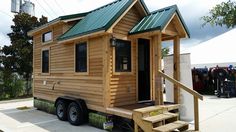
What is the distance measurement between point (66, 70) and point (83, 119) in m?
2.18

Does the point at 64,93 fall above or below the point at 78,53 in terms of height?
below

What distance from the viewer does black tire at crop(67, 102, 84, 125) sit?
8102 millimetres

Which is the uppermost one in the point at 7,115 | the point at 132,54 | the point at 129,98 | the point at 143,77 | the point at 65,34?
the point at 65,34

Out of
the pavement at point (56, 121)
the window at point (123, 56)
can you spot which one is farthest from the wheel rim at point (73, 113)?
the window at point (123, 56)

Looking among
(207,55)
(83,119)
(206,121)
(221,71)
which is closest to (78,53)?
(83,119)

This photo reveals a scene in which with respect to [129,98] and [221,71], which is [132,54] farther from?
[221,71]

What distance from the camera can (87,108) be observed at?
8.38 m

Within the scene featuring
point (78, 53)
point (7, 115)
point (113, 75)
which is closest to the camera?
point (113, 75)

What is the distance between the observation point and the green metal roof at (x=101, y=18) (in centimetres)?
758

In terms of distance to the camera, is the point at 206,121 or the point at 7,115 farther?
the point at 7,115

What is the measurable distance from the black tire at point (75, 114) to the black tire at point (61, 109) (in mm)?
296

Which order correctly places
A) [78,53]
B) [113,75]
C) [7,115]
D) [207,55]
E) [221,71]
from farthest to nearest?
[207,55] < [221,71] < [7,115] < [78,53] < [113,75]

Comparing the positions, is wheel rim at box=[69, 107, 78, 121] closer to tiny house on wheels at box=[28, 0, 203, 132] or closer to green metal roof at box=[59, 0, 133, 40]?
tiny house on wheels at box=[28, 0, 203, 132]

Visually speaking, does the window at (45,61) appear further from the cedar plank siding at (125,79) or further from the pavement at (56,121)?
the cedar plank siding at (125,79)
